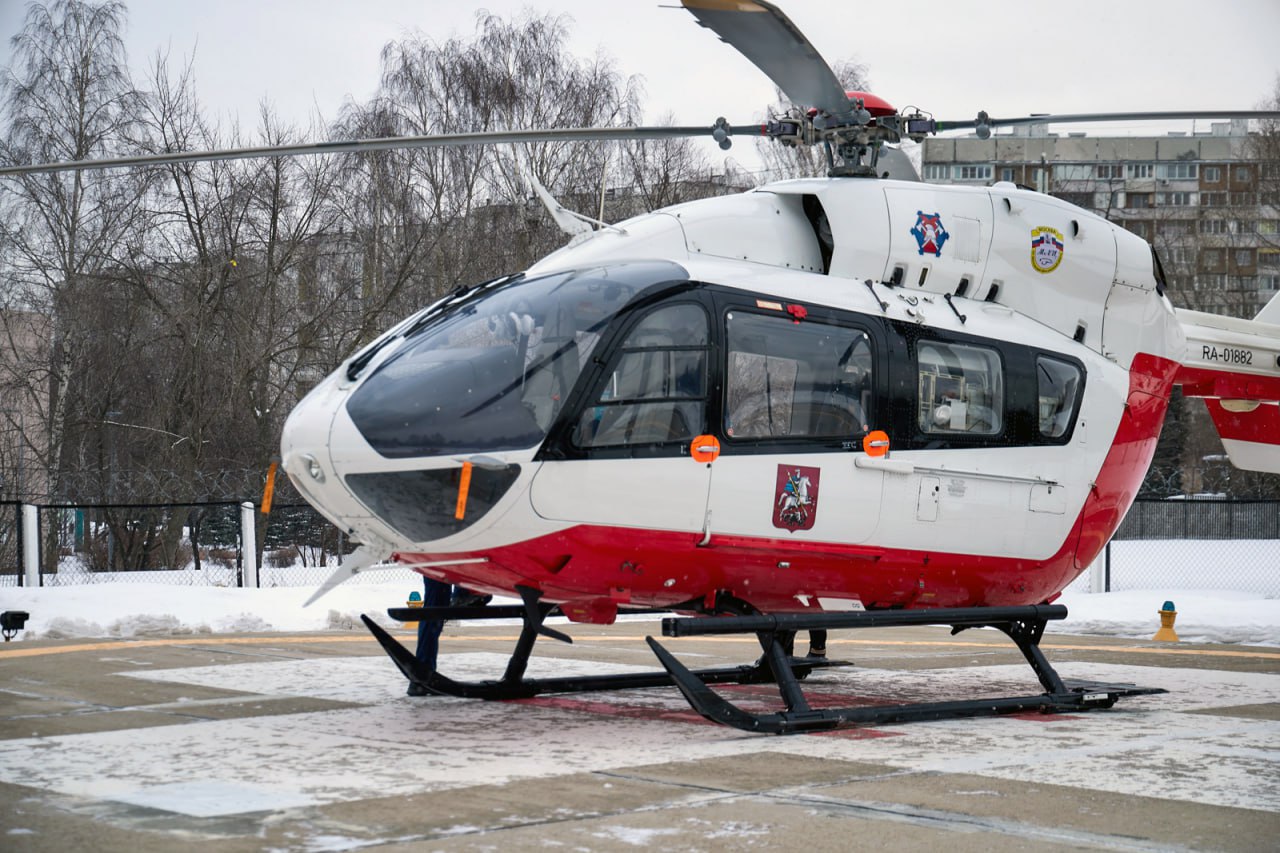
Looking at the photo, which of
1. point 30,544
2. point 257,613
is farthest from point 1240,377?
point 30,544

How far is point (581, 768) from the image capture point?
6414mm

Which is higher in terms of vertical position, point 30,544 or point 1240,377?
point 1240,377

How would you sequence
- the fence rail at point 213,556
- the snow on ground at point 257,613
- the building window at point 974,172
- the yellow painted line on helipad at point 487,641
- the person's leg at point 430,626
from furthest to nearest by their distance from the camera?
the building window at point 974,172, the fence rail at point 213,556, the snow on ground at point 257,613, the yellow painted line on helipad at point 487,641, the person's leg at point 430,626

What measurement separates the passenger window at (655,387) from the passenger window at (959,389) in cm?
162

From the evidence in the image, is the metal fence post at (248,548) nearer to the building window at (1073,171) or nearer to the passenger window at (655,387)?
the passenger window at (655,387)

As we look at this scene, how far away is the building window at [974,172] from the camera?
80.2 metres

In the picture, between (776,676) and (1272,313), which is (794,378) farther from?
(1272,313)

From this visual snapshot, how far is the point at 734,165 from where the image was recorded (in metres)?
30.5

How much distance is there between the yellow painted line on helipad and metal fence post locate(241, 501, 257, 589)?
469 centimetres

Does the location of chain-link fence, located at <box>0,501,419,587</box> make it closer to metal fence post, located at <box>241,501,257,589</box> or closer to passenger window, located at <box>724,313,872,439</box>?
metal fence post, located at <box>241,501,257,589</box>

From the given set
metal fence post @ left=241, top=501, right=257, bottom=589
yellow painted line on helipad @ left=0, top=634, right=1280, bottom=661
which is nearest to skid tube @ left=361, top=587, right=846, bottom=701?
yellow painted line on helipad @ left=0, top=634, right=1280, bottom=661

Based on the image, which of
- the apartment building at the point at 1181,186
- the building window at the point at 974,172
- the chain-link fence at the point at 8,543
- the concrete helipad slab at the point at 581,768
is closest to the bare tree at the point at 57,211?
the chain-link fence at the point at 8,543

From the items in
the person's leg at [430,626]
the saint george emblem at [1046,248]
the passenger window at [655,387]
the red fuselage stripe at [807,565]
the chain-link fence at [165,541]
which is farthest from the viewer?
the chain-link fence at [165,541]

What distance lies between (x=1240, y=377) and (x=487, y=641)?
6889 millimetres
